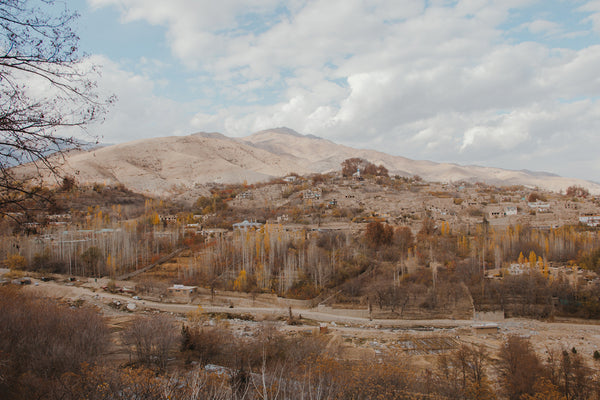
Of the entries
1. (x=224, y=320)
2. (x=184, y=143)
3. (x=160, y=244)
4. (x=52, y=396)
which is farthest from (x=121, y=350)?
(x=184, y=143)

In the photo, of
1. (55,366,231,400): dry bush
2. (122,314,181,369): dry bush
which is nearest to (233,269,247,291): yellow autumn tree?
(122,314,181,369): dry bush

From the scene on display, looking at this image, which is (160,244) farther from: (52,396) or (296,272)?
(52,396)

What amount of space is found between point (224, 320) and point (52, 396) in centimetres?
1525

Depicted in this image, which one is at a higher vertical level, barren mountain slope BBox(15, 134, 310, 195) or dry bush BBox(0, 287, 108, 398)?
barren mountain slope BBox(15, 134, 310, 195)

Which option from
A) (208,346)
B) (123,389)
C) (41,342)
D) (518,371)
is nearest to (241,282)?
(208,346)

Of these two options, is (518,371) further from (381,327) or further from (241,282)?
(241,282)

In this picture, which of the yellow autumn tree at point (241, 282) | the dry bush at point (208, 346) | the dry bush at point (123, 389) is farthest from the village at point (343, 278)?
the dry bush at point (123, 389)

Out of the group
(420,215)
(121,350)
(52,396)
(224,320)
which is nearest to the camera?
(52,396)

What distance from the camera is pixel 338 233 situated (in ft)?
112

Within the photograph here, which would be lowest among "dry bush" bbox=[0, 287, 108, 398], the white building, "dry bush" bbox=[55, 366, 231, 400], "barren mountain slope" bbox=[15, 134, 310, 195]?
"dry bush" bbox=[0, 287, 108, 398]

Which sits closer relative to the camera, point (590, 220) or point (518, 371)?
point (518, 371)

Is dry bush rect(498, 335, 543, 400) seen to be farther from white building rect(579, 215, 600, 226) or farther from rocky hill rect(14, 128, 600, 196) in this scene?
rocky hill rect(14, 128, 600, 196)

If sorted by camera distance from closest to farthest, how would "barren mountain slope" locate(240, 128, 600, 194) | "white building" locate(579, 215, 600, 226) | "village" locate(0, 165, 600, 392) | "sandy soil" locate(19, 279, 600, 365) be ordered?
"sandy soil" locate(19, 279, 600, 365), "village" locate(0, 165, 600, 392), "white building" locate(579, 215, 600, 226), "barren mountain slope" locate(240, 128, 600, 194)

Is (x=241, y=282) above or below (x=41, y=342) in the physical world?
below
